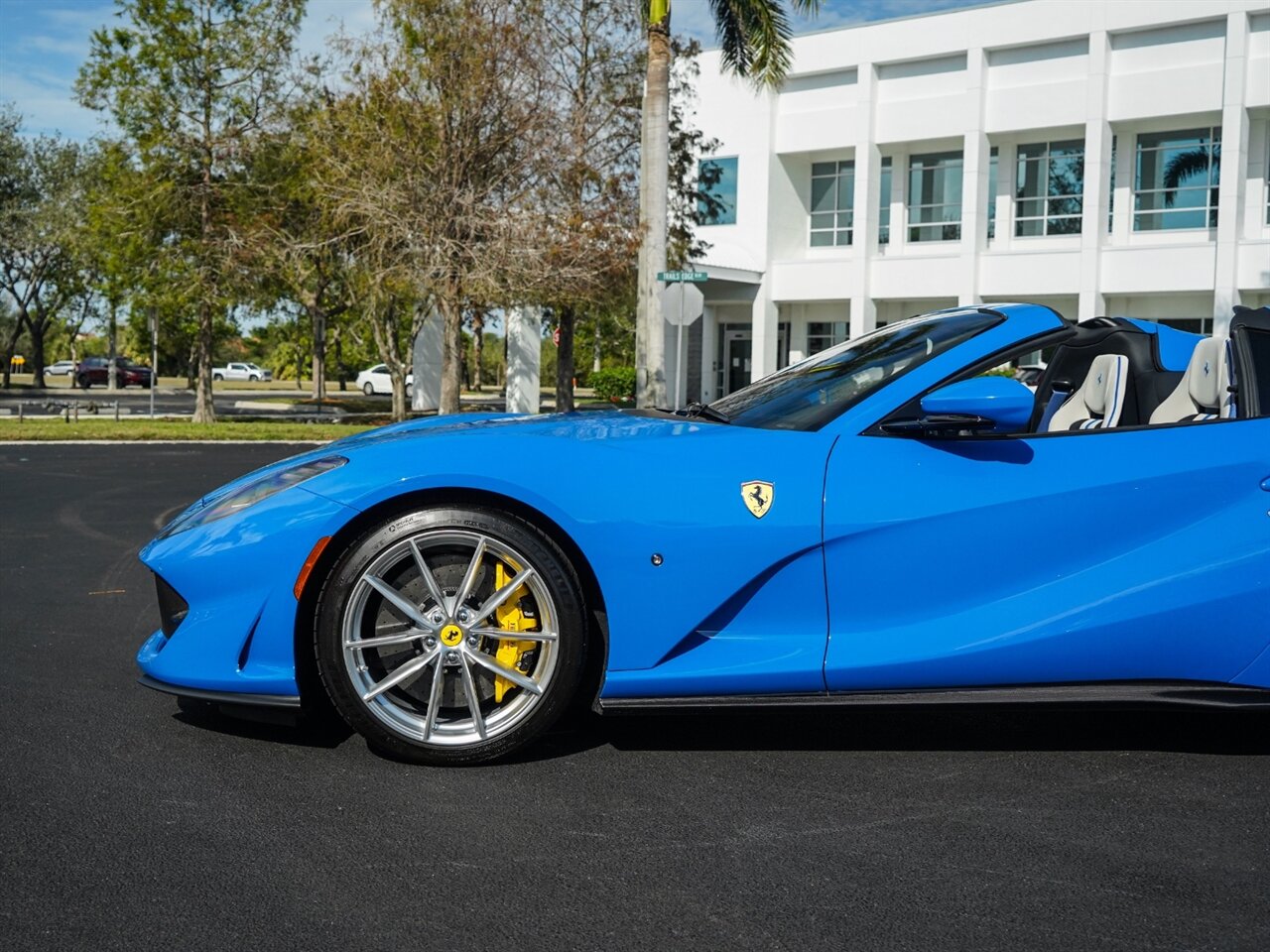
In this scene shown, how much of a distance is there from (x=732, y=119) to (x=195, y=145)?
675 inches

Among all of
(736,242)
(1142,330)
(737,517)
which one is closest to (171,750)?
(737,517)

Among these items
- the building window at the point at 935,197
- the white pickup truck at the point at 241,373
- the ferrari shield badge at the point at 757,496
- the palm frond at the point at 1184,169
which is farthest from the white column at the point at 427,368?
the white pickup truck at the point at 241,373

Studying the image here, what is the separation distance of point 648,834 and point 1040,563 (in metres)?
1.44

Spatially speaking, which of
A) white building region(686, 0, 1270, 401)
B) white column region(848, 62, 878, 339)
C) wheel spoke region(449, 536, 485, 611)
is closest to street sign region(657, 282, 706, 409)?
white building region(686, 0, 1270, 401)

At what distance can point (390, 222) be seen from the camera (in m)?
25.3

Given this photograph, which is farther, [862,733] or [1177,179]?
[1177,179]

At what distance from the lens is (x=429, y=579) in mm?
3824

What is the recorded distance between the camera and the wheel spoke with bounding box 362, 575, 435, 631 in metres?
3.79

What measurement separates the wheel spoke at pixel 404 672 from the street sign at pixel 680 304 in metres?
15.7

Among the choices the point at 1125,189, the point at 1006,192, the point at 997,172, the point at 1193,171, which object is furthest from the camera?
the point at 997,172

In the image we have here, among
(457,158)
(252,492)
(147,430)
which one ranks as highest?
(457,158)

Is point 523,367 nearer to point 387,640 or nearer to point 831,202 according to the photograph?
point 831,202

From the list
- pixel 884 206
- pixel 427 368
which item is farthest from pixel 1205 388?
pixel 427 368

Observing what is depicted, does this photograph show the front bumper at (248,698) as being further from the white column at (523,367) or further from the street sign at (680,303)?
the white column at (523,367)
